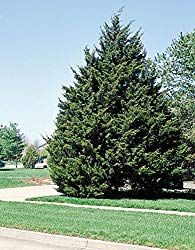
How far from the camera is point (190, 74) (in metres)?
21.4

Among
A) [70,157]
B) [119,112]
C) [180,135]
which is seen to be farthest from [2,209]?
[180,135]

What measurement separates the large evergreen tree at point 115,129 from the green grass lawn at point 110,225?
15.2ft

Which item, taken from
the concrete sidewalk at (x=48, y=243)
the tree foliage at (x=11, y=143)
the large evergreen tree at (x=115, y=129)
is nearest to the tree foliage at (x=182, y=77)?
the large evergreen tree at (x=115, y=129)

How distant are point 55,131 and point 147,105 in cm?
395

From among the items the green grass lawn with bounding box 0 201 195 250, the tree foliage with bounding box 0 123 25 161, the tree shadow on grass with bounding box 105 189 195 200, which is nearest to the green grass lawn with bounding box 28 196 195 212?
the green grass lawn with bounding box 0 201 195 250

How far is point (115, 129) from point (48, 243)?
932cm

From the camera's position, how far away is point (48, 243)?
8.73 m

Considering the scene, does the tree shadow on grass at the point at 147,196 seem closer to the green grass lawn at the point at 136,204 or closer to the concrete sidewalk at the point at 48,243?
the green grass lawn at the point at 136,204

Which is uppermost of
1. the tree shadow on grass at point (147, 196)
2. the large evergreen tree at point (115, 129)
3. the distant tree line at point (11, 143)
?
the distant tree line at point (11, 143)

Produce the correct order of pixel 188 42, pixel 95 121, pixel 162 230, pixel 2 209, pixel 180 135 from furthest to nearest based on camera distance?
1. pixel 188 42
2. pixel 180 135
3. pixel 95 121
4. pixel 2 209
5. pixel 162 230

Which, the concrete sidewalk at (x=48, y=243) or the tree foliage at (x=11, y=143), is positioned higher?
the tree foliage at (x=11, y=143)

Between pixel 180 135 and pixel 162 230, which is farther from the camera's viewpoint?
pixel 180 135

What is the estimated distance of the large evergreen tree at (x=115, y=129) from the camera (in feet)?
57.7

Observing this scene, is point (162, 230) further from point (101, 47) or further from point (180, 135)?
point (101, 47)
